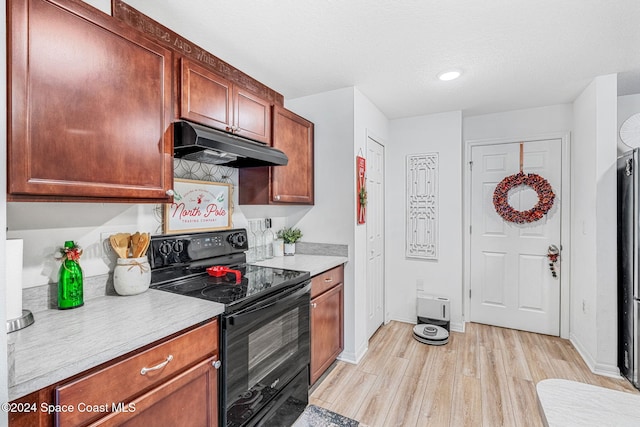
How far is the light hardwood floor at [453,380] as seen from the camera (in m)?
1.98

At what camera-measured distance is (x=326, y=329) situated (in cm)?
235

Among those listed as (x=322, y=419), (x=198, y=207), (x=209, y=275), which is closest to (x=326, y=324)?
(x=322, y=419)

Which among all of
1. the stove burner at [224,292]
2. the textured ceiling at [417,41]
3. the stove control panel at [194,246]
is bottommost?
the stove burner at [224,292]

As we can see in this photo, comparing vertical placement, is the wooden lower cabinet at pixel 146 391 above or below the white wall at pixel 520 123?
below

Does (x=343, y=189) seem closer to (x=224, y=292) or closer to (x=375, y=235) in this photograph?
(x=375, y=235)

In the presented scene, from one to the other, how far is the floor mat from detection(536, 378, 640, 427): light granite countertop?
1.35 meters

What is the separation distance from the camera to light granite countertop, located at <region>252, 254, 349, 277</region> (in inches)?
86.7

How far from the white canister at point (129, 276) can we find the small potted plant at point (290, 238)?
1.33 metres

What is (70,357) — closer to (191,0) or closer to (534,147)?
(191,0)

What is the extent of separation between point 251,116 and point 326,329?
1.64 meters

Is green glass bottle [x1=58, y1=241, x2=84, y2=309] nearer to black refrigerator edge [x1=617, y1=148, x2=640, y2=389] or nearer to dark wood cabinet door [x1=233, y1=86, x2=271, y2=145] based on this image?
dark wood cabinet door [x1=233, y1=86, x2=271, y2=145]

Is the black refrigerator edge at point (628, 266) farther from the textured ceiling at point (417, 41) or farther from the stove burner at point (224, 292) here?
the stove burner at point (224, 292)

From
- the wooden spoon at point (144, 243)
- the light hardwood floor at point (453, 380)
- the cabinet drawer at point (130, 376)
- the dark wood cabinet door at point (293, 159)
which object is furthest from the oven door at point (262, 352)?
the dark wood cabinet door at point (293, 159)

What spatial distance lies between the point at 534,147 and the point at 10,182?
13.0 feet
